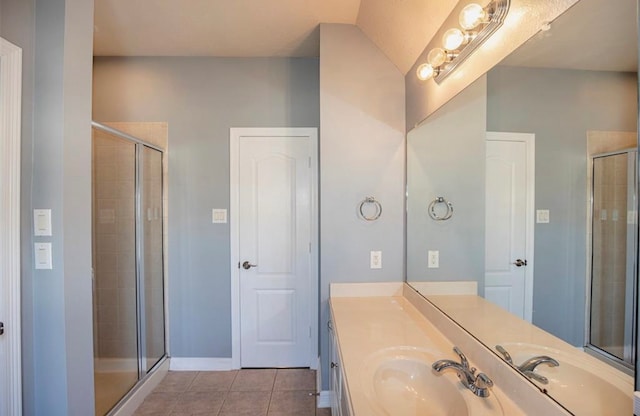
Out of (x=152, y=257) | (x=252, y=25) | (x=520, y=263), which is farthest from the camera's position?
(x=152, y=257)

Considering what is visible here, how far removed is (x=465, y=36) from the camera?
109 cm

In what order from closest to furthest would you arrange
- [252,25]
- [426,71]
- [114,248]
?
[426,71], [252,25], [114,248]

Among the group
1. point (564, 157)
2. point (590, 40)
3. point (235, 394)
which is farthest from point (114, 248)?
point (590, 40)

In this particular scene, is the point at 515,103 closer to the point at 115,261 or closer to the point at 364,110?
the point at 364,110

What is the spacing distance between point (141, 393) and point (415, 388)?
2071mm

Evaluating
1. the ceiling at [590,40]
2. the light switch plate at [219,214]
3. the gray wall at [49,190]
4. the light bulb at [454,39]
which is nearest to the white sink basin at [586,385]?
the ceiling at [590,40]

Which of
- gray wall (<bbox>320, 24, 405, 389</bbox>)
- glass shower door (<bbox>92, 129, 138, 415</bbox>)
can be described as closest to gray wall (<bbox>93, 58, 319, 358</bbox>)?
glass shower door (<bbox>92, 129, 138, 415</bbox>)

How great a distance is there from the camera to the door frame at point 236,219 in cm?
234

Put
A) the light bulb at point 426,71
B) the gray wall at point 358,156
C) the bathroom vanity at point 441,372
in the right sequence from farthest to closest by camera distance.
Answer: the gray wall at point 358,156
the light bulb at point 426,71
the bathroom vanity at point 441,372

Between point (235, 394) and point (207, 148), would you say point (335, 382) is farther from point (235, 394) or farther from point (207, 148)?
point (207, 148)

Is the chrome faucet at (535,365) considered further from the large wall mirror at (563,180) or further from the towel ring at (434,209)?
the towel ring at (434,209)

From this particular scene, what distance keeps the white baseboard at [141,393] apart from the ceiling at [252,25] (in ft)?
8.69

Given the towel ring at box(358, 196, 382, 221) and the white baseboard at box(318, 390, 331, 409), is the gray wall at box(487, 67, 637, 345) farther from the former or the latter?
the white baseboard at box(318, 390, 331, 409)

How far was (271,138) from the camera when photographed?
92.8 inches
